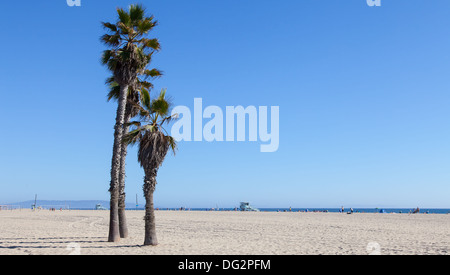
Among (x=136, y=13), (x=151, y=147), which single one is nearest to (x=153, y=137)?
(x=151, y=147)

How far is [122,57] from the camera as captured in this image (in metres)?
17.0

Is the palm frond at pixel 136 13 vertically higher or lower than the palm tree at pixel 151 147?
higher

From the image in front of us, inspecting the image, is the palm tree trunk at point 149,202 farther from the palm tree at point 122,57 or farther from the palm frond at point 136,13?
the palm frond at point 136,13

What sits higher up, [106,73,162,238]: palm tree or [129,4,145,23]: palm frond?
[129,4,145,23]: palm frond

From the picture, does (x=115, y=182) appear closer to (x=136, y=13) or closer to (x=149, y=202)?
→ (x=149, y=202)

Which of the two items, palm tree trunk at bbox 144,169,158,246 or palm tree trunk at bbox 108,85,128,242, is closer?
palm tree trunk at bbox 144,169,158,246

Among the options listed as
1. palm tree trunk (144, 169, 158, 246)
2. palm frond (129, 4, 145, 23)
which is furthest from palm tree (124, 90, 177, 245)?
palm frond (129, 4, 145, 23)

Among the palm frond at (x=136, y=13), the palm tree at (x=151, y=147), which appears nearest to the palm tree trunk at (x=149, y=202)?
the palm tree at (x=151, y=147)

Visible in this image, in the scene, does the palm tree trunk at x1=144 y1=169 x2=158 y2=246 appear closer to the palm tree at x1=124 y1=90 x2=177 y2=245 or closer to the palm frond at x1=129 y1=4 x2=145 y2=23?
the palm tree at x1=124 y1=90 x2=177 y2=245

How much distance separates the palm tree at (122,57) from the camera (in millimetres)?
17156

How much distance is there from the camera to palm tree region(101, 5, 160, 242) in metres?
17.2

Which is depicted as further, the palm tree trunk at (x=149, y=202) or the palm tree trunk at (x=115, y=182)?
the palm tree trunk at (x=115, y=182)
